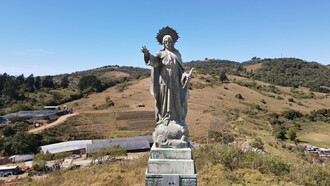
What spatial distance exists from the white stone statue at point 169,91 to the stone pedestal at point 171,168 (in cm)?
23

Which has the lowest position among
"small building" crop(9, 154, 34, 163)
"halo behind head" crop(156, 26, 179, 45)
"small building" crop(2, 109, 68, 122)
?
"small building" crop(9, 154, 34, 163)

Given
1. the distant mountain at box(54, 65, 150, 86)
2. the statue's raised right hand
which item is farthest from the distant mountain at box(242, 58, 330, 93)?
the statue's raised right hand

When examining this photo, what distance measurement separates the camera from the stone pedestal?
5.32m

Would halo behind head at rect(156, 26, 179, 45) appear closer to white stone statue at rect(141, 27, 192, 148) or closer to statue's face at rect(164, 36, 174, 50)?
white stone statue at rect(141, 27, 192, 148)

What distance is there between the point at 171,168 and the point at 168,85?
96.4 inches

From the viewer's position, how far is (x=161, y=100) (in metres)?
6.11

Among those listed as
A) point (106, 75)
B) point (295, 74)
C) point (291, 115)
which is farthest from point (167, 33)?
point (106, 75)

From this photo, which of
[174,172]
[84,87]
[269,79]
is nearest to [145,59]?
[174,172]

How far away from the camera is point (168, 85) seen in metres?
5.95

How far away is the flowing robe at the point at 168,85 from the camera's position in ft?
19.4

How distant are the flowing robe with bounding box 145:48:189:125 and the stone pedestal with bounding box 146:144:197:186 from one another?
0.96m

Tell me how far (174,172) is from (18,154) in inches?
1221

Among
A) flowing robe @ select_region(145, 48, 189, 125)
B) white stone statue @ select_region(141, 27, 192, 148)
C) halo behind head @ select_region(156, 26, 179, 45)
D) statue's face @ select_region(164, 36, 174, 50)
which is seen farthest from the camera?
halo behind head @ select_region(156, 26, 179, 45)

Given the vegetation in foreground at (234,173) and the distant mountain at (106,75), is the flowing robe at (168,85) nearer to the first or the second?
the vegetation in foreground at (234,173)
